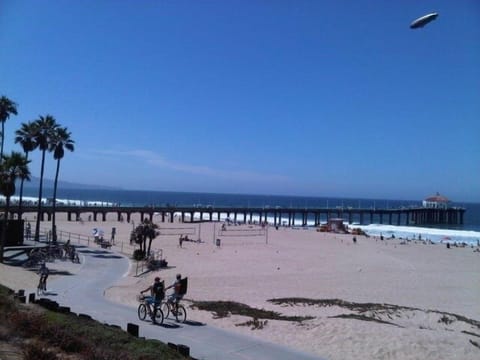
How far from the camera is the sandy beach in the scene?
35.7 ft

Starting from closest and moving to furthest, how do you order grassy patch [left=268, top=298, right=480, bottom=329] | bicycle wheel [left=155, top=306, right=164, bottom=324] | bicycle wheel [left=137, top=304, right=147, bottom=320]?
bicycle wheel [left=155, top=306, right=164, bottom=324]
bicycle wheel [left=137, top=304, right=147, bottom=320]
grassy patch [left=268, top=298, right=480, bottom=329]

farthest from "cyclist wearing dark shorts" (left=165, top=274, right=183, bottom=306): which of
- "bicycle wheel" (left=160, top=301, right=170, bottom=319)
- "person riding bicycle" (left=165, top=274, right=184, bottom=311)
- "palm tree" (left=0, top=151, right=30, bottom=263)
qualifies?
"palm tree" (left=0, top=151, right=30, bottom=263)

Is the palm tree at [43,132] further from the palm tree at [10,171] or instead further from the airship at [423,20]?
the airship at [423,20]

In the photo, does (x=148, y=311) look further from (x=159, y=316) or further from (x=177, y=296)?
(x=177, y=296)

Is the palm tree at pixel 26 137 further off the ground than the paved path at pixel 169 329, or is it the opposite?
the palm tree at pixel 26 137

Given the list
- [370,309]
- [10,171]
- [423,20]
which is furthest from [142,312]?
[10,171]

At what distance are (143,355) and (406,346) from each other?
5865 mm

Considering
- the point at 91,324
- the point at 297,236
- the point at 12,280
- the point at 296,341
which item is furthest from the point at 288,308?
the point at 297,236

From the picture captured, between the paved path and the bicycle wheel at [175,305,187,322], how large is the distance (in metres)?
0.18

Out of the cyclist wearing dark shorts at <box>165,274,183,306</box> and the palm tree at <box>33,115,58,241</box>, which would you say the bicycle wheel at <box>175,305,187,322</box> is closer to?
the cyclist wearing dark shorts at <box>165,274,183,306</box>

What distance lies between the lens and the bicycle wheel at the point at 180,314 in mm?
12883

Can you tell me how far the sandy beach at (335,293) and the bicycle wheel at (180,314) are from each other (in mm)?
367

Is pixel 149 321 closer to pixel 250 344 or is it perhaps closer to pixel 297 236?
pixel 250 344

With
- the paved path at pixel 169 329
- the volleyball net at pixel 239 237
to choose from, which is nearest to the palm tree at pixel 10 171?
the paved path at pixel 169 329
